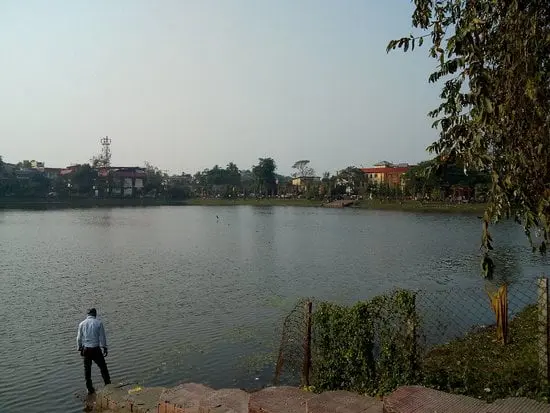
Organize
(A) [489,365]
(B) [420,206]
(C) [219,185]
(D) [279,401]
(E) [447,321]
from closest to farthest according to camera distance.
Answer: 1. (D) [279,401]
2. (A) [489,365]
3. (E) [447,321]
4. (B) [420,206]
5. (C) [219,185]

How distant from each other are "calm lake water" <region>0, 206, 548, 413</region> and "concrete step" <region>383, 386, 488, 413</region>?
5.74 m

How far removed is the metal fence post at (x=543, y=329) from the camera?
6621 mm

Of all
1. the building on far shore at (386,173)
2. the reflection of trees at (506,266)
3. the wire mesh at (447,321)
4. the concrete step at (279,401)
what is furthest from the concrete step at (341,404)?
the building on far shore at (386,173)

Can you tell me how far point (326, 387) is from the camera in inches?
301

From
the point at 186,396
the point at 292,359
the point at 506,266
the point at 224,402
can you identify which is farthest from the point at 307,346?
the point at 506,266

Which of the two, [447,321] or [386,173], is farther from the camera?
[386,173]

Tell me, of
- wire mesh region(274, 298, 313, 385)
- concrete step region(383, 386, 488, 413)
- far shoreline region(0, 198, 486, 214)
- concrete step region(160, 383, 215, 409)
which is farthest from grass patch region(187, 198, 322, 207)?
concrete step region(383, 386, 488, 413)

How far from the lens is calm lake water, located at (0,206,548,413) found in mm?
11273

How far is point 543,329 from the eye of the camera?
6.73m

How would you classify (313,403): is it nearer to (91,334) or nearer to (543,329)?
(543,329)

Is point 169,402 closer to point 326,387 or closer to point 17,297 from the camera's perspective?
point 326,387

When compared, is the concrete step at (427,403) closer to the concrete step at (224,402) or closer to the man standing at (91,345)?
the concrete step at (224,402)

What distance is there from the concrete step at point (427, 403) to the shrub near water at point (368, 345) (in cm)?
219

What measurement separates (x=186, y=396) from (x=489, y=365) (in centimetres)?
505
